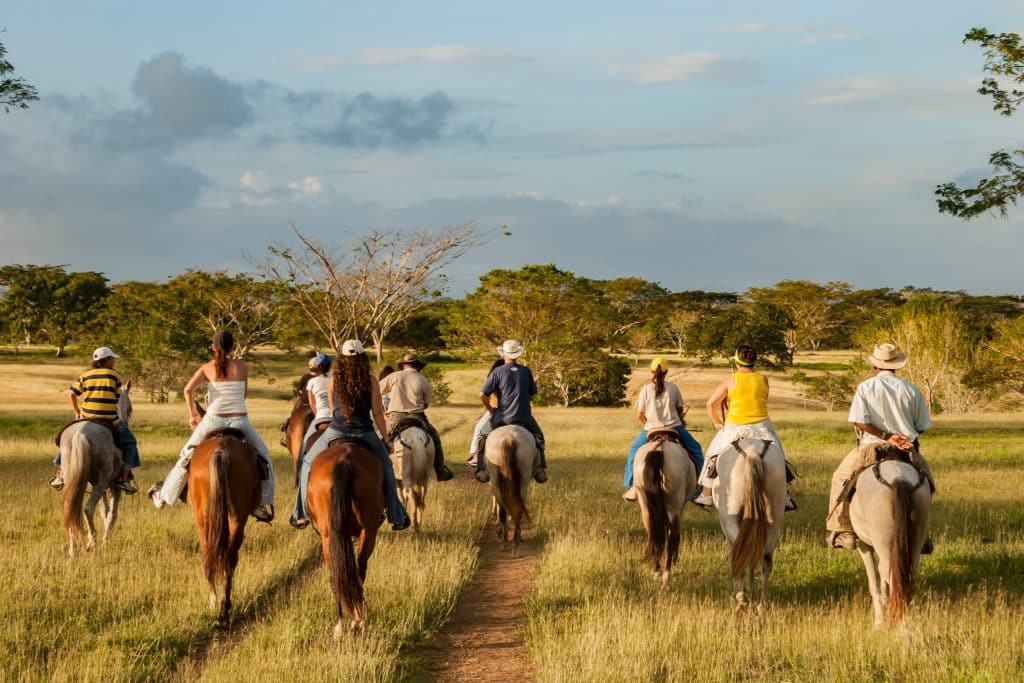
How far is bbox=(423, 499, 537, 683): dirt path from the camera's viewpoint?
307 inches

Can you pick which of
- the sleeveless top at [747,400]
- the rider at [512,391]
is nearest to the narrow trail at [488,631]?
the rider at [512,391]

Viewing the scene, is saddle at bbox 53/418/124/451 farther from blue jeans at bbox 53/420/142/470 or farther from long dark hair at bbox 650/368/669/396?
long dark hair at bbox 650/368/669/396

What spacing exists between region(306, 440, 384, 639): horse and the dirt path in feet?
2.53

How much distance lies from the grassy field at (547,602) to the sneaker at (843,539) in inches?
20.5

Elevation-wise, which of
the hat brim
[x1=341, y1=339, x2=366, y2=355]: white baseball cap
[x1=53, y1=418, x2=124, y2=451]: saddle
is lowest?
[x1=53, y1=418, x2=124, y2=451]: saddle

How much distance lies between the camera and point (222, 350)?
31.7ft

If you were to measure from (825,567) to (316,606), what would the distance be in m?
5.46

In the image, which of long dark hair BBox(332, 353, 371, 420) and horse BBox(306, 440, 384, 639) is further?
long dark hair BBox(332, 353, 371, 420)

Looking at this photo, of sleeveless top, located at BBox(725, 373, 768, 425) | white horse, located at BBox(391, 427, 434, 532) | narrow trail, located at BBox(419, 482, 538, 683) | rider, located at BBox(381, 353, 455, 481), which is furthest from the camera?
rider, located at BBox(381, 353, 455, 481)

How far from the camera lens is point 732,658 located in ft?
24.6

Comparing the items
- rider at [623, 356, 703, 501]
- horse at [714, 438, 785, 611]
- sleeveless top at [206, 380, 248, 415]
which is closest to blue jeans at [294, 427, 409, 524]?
sleeveless top at [206, 380, 248, 415]

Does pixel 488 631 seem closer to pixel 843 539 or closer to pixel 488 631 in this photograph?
pixel 488 631

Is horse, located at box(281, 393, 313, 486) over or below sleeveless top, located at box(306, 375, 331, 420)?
below

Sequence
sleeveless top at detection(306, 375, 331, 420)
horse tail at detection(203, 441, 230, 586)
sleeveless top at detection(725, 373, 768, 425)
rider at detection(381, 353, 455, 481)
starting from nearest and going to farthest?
horse tail at detection(203, 441, 230, 586), sleeveless top at detection(725, 373, 768, 425), sleeveless top at detection(306, 375, 331, 420), rider at detection(381, 353, 455, 481)
